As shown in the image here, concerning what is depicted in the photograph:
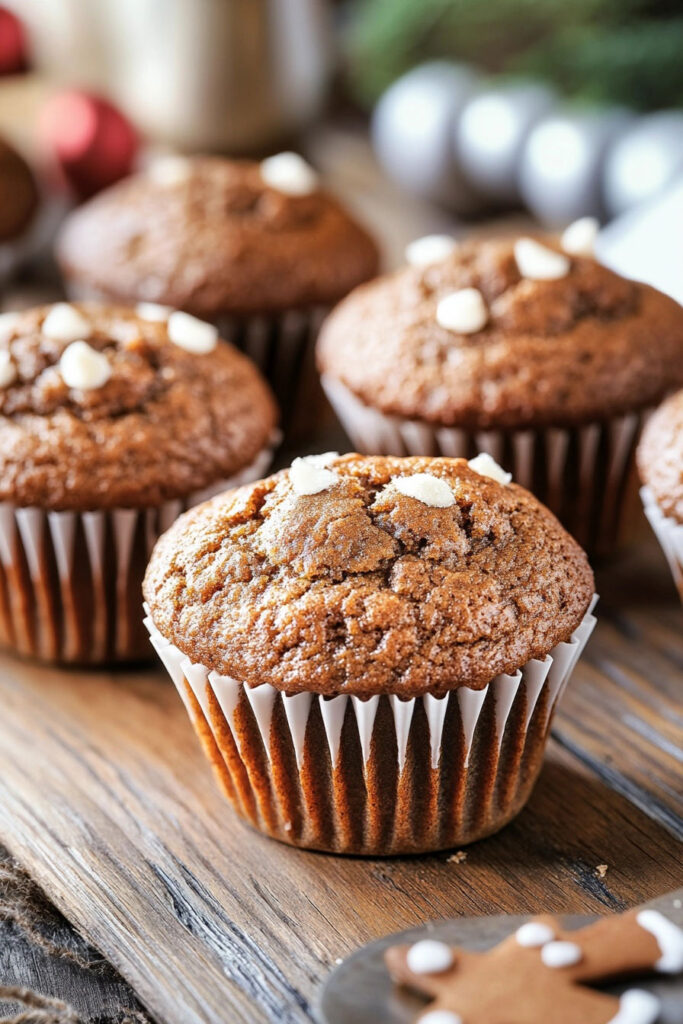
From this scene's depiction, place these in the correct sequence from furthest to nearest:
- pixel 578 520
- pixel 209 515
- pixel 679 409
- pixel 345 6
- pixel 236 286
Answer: pixel 345 6 → pixel 236 286 → pixel 578 520 → pixel 679 409 → pixel 209 515

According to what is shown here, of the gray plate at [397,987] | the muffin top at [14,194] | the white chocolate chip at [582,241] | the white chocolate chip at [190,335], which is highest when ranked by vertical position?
the white chocolate chip at [582,241]

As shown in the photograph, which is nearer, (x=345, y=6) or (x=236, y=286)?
(x=236, y=286)

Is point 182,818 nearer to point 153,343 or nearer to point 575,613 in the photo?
point 575,613

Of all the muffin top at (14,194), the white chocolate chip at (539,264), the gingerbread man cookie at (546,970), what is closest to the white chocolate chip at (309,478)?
the gingerbread man cookie at (546,970)

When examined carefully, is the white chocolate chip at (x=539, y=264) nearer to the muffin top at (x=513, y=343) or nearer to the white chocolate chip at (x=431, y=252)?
the muffin top at (x=513, y=343)

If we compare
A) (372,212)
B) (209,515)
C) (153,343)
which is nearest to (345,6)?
(372,212)

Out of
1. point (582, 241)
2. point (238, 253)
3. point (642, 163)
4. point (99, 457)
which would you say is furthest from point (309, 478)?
point (642, 163)
